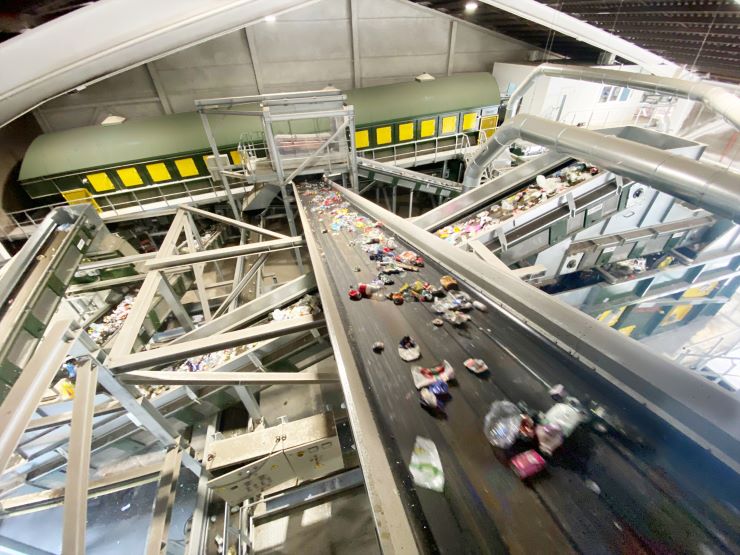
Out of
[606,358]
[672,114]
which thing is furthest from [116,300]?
[672,114]

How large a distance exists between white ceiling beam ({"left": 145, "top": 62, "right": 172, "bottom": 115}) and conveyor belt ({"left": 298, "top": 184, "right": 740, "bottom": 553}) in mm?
9592

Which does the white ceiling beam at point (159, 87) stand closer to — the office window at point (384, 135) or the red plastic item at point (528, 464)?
the office window at point (384, 135)

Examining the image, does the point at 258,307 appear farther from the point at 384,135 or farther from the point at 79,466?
the point at 384,135

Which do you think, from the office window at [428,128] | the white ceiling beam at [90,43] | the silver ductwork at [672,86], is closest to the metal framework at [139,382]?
the white ceiling beam at [90,43]

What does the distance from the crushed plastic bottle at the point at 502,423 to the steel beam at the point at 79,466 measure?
1815 millimetres

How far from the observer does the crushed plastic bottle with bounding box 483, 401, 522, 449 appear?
3.69ft

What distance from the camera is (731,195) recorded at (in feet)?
5.88

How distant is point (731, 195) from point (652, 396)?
1706 millimetres

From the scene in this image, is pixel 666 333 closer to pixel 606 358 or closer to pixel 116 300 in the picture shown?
pixel 606 358

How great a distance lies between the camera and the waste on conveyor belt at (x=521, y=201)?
322 centimetres

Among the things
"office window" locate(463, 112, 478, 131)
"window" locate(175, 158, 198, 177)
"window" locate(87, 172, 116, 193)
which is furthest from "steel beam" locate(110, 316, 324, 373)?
"office window" locate(463, 112, 478, 131)

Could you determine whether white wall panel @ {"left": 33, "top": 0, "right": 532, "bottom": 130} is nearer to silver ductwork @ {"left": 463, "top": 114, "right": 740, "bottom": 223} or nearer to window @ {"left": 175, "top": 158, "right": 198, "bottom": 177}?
window @ {"left": 175, "top": 158, "right": 198, "bottom": 177}

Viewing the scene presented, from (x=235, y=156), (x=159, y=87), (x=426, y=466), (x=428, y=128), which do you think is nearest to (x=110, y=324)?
(x=235, y=156)

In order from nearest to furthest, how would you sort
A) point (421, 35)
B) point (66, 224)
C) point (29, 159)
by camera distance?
1. point (66, 224)
2. point (29, 159)
3. point (421, 35)
